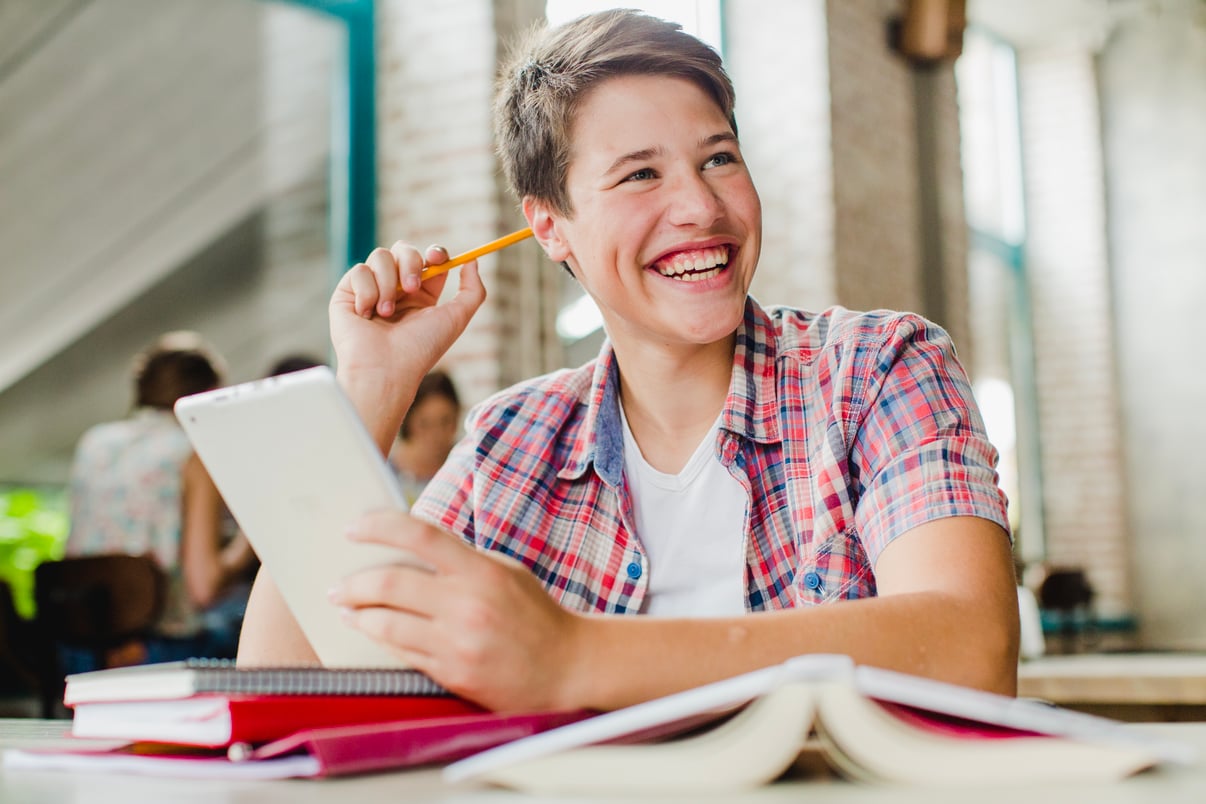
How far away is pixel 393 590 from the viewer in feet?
2.37

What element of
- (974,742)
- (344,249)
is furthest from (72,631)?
(974,742)

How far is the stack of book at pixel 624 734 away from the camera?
54 centimetres

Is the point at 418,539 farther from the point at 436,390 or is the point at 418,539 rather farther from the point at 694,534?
the point at 436,390

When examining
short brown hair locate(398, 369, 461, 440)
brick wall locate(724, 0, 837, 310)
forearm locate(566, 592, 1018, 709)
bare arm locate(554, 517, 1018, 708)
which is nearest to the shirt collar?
bare arm locate(554, 517, 1018, 708)

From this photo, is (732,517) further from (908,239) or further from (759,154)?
(908,239)

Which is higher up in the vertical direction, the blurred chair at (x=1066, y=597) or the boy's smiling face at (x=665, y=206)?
the boy's smiling face at (x=665, y=206)

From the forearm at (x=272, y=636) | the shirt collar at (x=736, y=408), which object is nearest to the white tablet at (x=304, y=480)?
the forearm at (x=272, y=636)

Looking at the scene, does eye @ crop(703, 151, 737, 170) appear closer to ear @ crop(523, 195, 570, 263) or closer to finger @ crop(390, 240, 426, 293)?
ear @ crop(523, 195, 570, 263)

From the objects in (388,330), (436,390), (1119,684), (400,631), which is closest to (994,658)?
(400,631)

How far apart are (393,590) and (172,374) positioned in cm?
294

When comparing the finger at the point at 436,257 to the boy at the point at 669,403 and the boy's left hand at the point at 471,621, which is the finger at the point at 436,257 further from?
the boy's left hand at the point at 471,621

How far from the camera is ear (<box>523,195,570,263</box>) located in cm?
154

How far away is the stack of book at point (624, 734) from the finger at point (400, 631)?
2cm

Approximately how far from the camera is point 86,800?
0.59 meters
